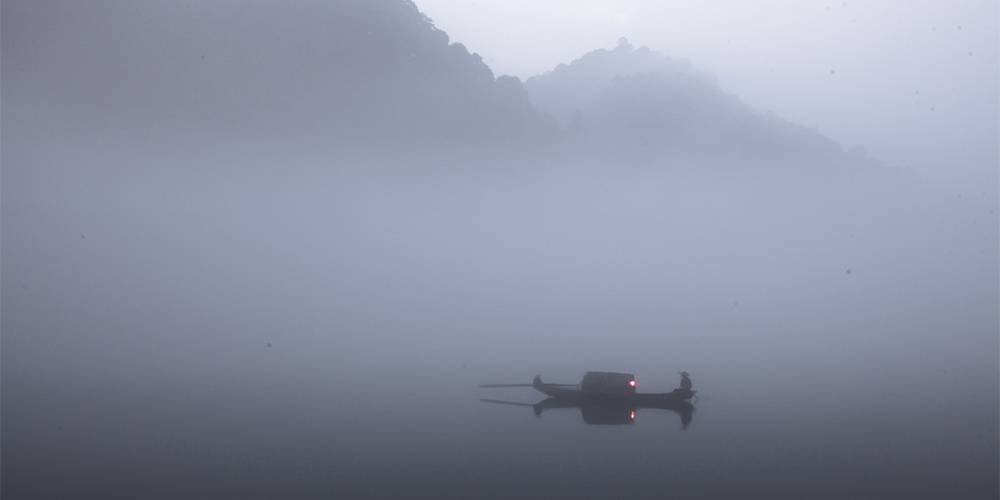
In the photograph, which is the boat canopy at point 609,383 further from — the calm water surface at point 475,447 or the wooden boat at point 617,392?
the calm water surface at point 475,447

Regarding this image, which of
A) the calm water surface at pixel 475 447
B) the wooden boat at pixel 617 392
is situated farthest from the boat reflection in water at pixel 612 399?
the calm water surface at pixel 475 447

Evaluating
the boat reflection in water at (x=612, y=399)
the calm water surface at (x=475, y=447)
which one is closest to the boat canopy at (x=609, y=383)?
the boat reflection in water at (x=612, y=399)

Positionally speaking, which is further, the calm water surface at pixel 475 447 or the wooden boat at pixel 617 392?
the wooden boat at pixel 617 392

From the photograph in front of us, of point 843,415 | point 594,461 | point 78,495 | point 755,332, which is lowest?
point 78,495

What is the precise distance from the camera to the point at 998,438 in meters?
12.5

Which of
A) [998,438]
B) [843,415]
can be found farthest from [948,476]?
[843,415]

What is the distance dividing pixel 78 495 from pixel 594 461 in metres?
7.97

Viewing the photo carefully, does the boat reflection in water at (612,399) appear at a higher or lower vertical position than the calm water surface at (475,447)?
higher

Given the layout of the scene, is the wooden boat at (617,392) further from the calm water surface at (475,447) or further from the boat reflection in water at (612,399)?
the calm water surface at (475,447)

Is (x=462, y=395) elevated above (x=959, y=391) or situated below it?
below

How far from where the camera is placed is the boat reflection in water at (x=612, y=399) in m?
13.4

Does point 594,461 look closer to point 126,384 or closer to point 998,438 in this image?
point 998,438

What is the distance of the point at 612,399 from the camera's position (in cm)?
1351

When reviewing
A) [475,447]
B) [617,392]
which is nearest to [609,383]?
[617,392]
